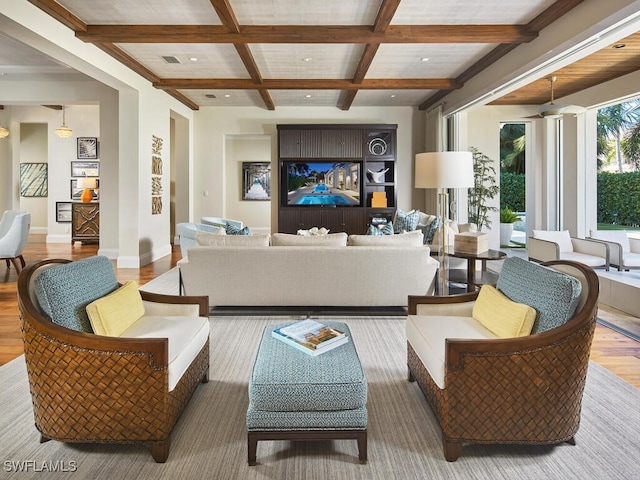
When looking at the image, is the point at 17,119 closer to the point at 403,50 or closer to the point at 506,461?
the point at 403,50

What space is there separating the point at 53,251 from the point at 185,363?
7494 millimetres

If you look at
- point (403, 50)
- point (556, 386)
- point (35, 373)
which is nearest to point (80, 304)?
point (35, 373)

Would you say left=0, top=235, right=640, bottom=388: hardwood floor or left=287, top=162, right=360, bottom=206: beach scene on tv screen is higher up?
left=287, top=162, right=360, bottom=206: beach scene on tv screen

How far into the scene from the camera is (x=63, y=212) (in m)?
9.53

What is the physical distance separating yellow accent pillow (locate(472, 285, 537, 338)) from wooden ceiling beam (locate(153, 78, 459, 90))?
5140 millimetres

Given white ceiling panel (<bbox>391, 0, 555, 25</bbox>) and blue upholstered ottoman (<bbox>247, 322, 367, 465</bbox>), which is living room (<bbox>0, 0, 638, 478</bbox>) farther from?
white ceiling panel (<bbox>391, 0, 555, 25</bbox>)

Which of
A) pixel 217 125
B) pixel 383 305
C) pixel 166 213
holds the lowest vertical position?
pixel 383 305

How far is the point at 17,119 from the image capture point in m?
Result: 9.78

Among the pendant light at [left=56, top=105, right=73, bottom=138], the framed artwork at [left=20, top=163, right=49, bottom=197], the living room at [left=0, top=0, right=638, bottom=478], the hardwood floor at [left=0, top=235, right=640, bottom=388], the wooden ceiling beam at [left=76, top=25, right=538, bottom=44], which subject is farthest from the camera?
the framed artwork at [left=20, top=163, right=49, bottom=197]

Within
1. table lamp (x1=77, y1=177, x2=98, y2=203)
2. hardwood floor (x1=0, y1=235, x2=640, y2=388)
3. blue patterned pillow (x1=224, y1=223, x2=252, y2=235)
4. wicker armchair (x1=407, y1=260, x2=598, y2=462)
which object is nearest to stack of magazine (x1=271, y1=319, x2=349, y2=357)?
wicker armchair (x1=407, y1=260, x2=598, y2=462)

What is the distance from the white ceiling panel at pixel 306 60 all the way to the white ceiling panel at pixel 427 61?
1.18 feet

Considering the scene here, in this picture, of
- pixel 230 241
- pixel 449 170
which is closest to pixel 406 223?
pixel 449 170

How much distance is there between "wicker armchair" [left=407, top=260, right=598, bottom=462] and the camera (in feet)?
5.84

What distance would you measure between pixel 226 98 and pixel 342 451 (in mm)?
7310
